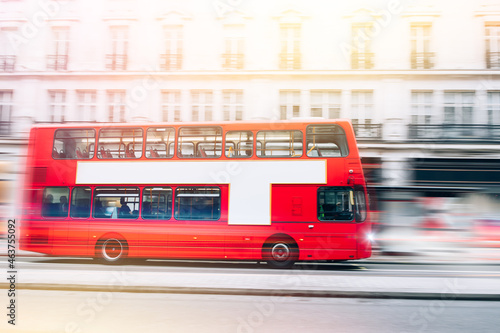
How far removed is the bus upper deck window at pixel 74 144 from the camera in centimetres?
1268

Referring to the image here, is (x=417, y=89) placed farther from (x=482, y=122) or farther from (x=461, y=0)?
(x=461, y=0)

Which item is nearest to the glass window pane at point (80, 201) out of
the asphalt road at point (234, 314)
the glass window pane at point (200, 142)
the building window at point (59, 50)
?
the glass window pane at point (200, 142)

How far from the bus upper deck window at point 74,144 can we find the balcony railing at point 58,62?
45.0 feet

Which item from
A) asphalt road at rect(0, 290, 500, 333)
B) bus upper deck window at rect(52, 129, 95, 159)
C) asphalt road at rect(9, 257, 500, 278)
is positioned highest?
bus upper deck window at rect(52, 129, 95, 159)

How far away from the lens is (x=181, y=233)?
12305 millimetres

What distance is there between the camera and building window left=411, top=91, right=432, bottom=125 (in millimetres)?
23078

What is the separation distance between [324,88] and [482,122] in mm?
7993

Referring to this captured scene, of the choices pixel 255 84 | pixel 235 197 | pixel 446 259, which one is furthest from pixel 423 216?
pixel 255 84

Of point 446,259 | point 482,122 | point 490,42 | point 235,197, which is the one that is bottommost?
point 446,259

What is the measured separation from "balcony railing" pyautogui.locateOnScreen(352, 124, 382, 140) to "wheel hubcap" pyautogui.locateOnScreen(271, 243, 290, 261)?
1214 centimetres

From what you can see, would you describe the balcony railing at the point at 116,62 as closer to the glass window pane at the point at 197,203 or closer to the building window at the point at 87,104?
the building window at the point at 87,104

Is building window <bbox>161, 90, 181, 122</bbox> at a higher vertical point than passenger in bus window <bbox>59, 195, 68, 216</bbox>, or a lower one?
higher

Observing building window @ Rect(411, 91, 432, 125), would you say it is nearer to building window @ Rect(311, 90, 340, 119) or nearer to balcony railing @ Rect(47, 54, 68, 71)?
building window @ Rect(311, 90, 340, 119)

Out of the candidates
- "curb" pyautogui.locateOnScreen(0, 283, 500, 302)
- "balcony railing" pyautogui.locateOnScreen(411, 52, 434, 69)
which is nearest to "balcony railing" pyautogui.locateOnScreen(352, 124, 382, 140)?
"balcony railing" pyautogui.locateOnScreen(411, 52, 434, 69)
